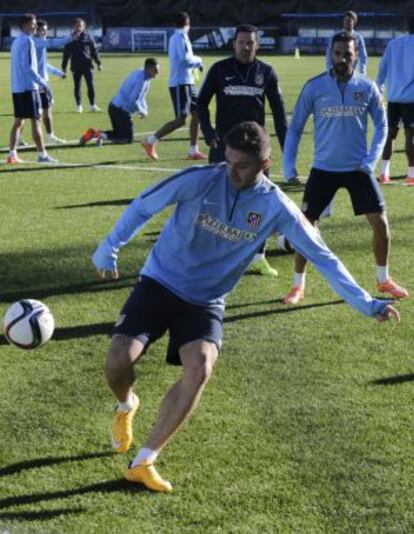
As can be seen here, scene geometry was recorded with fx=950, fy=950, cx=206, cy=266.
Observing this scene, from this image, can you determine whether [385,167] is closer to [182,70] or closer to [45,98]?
[182,70]

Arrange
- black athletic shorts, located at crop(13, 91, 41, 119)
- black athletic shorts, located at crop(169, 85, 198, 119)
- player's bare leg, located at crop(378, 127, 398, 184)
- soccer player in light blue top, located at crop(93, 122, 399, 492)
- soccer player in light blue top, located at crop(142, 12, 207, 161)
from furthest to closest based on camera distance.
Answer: black athletic shorts, located at crop(169, 85, 198, 119) → soccer player in light blue top, located at crop(142, 12, 207, 161) → black athletic shorts, located at crop(13, 91, 41, 119) → player's bare leg, located at crop(378, 127, 398, 184) → soccer player in light blue top, located at crop(93, 122, 399, 492)

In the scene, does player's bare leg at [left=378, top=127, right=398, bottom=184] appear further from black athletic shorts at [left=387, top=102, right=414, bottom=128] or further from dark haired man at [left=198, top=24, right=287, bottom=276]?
dark haired man at [left=198, top=24, right=287, bottom=276]

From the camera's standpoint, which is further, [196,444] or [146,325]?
[196,444]

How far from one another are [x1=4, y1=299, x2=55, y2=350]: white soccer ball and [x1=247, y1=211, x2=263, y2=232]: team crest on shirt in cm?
162

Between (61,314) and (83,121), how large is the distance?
559 inches

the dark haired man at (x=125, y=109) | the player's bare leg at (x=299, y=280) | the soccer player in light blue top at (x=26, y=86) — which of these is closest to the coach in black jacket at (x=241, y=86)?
the player's bare leg at (x=299, y=280)

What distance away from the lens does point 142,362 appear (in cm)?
661

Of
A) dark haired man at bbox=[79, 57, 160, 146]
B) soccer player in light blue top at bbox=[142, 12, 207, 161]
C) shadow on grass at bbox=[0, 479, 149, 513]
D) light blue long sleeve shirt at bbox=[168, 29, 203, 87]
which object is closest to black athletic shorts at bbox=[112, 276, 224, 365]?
shadow on grass at bbox=[0, 479, 149, 513]

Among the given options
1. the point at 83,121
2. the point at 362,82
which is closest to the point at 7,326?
the point at 362,82

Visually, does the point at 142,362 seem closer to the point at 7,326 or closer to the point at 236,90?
the point at 7,326

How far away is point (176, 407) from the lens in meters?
4.71

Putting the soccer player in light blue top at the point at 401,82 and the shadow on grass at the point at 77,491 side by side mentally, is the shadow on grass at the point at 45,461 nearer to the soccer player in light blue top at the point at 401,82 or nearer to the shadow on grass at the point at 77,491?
the shadow on grass at the point at 77,491

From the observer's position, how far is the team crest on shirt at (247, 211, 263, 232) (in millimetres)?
4918

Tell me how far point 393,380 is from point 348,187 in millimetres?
2185
